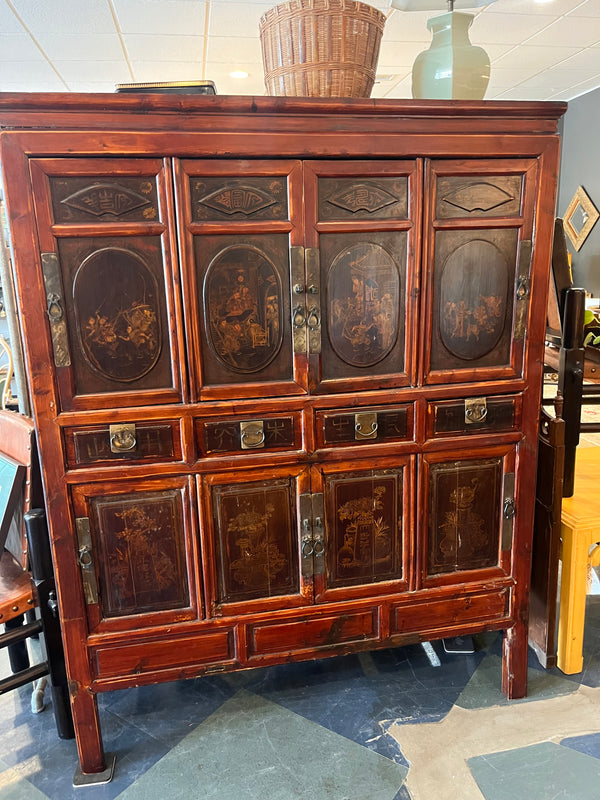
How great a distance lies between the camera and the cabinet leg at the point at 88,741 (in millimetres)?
1621

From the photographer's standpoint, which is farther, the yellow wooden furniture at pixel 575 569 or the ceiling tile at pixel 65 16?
the ceiling tile at pixel 65 16

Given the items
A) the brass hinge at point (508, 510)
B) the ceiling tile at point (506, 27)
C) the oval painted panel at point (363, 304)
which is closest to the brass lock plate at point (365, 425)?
the oval painted panel at point (363, 304)

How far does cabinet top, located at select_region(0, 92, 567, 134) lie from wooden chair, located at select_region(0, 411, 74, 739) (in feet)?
2.87

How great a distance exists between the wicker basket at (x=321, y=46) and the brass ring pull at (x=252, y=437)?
94 cm

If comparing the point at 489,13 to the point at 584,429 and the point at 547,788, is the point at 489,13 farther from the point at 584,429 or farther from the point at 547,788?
the point at 547,788

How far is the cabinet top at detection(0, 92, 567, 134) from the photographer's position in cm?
135

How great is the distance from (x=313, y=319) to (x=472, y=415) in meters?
0.57

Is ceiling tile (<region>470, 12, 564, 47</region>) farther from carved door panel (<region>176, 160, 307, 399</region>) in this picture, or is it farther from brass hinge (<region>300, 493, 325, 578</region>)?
brass hinge (<region>300, 493, 325, 578</region>)

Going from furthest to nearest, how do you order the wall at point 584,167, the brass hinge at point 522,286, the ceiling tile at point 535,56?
the wall at point 584,167
the ceiling tile at point 535,56
the brass hinge at point 522,286

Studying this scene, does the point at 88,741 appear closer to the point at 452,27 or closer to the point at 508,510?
the point at 508,510

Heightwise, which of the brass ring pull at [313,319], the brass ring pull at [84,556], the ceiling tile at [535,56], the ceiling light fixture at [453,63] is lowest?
the brass ring pull at [84,556]

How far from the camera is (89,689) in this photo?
162cm

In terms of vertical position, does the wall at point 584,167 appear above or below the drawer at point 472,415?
above

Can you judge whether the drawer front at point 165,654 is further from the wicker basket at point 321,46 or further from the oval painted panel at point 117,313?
the wicker basket at point 321,46
